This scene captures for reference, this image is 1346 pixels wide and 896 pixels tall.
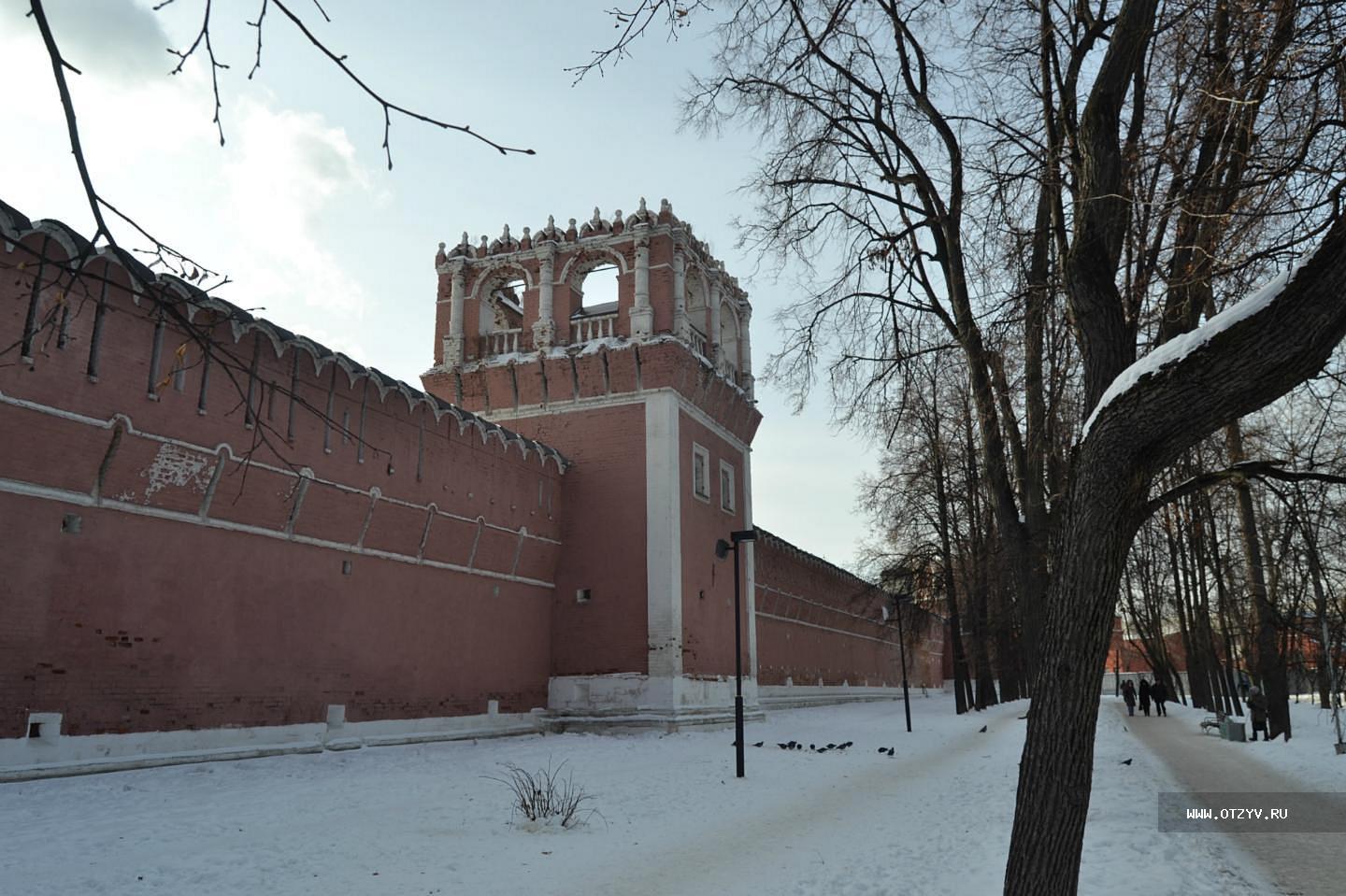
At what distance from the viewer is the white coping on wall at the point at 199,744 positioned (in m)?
10.2

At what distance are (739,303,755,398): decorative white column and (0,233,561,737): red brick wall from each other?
9.24m

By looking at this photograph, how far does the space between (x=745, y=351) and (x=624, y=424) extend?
20.0 ft

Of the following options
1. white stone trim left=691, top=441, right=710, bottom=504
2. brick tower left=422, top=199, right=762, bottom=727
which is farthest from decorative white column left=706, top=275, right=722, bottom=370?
white stone trim left=691, top=441, right=710, bottom=504

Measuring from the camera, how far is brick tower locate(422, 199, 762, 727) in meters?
20.7

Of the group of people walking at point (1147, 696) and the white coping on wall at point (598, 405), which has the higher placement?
the white coping on wall at point (598, 405)

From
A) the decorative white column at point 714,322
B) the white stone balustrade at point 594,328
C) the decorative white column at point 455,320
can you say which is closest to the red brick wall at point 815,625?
the decorative white column at point 714,322

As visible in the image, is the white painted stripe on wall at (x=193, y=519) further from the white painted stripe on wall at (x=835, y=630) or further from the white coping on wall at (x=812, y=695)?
the white painted stripe on wall at (x=835, y=630)

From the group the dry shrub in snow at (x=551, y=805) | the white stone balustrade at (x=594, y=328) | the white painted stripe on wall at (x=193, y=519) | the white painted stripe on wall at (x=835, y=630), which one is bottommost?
the dry shrub in snow at (x=551, y=805)

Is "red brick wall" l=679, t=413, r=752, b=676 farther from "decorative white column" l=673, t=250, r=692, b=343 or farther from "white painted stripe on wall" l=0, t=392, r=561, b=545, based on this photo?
"white painted stripe on wall" l=0, t=392, r=561, b=545

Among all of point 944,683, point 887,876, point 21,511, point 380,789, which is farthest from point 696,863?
point 944,683

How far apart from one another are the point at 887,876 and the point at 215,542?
989 centimetres

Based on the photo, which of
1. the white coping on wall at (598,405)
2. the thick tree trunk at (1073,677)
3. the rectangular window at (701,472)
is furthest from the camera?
the rectangular window at (701,472)

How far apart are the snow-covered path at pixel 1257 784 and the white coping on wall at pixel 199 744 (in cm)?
1106

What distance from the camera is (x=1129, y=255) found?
7.89 m
